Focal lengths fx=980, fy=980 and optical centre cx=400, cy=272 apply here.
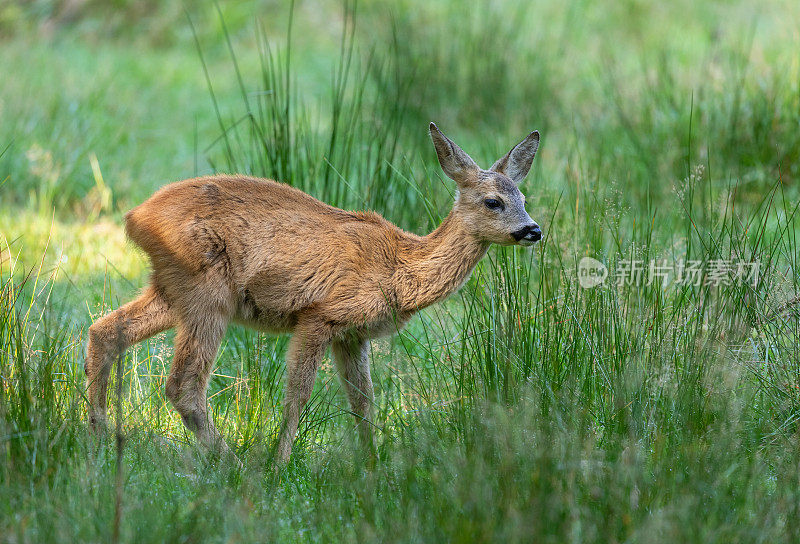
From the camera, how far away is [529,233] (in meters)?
4.47

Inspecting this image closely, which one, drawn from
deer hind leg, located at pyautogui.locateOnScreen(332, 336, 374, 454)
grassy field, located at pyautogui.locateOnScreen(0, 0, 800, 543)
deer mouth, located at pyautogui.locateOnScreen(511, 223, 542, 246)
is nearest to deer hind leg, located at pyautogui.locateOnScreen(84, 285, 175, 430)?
grassy field, located at pyautogui.locateOnScreen(0, 0, 800, 543)

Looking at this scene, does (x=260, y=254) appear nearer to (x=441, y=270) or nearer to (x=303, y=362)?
(x=303, y=362)

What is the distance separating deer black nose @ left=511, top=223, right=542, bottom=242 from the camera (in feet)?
14.6

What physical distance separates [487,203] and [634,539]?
6.50 feet

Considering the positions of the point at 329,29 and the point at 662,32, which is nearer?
the point at 662,32

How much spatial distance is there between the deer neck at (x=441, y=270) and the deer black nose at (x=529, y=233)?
243 millimetres

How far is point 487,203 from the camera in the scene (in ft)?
15.2

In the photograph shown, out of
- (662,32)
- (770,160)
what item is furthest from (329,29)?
(770,160)

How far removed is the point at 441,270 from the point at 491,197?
0.42 metres

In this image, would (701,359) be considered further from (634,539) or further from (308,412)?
(308,412)

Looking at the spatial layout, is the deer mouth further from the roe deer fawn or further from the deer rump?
the deer rump

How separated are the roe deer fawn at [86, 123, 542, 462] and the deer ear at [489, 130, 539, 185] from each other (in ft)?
0.50

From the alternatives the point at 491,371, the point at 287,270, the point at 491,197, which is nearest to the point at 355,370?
the point at 287,270

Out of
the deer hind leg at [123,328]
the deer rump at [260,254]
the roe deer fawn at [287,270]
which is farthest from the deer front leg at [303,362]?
the deer hind leg at [123,328]
